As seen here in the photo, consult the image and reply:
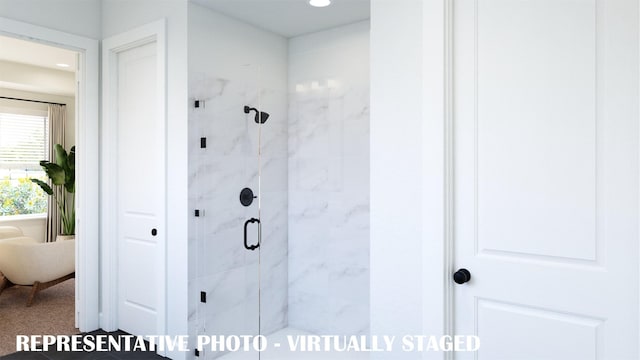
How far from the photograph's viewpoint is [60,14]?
319 cm

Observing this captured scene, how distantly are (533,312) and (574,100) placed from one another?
2.70ft

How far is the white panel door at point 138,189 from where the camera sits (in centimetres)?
317

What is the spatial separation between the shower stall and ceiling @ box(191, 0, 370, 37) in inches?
3.4

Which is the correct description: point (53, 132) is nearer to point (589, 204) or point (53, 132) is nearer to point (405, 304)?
point (405, 304)

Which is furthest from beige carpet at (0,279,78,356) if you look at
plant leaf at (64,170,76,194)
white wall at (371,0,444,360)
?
white wall at (371,0,444,360)

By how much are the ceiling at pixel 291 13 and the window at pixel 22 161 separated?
465 cm

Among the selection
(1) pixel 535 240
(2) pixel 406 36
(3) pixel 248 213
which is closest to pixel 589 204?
(1) pixel 535 240

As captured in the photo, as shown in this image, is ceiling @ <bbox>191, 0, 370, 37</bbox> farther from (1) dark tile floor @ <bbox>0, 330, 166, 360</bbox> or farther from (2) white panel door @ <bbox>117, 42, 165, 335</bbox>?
(1) dark tile floor @ <bbox>0, 330, 166, 360</bbox>

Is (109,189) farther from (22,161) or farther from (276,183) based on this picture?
(22,161)

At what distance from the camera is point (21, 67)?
5336mm

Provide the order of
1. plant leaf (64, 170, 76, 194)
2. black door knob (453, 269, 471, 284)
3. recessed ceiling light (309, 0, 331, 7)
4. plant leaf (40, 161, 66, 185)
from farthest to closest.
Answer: plant leaf (64, 170, 76, 194) < plant leaf (40, 161, 66, 185) < recessed ceiling light (309, 0, 331, 7) < black door knob (453, 269, 471, 284)

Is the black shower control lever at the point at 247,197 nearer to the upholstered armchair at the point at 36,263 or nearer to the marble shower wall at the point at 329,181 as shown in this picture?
the marble shower wall at the point at 329,181

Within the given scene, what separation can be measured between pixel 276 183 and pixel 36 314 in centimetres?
250

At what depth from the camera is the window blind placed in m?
5.90
